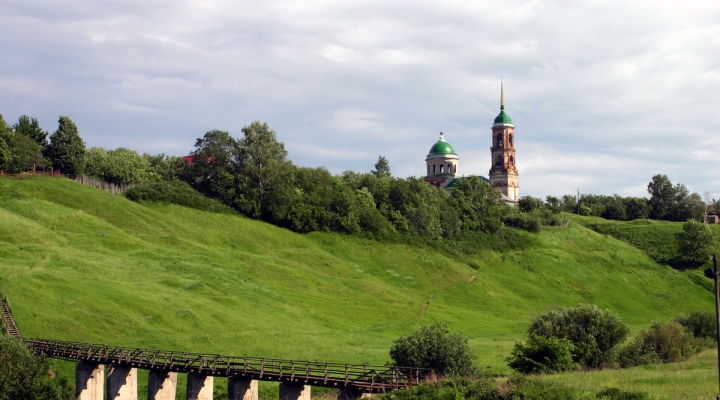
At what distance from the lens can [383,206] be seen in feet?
433

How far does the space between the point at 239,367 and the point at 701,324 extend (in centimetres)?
4725

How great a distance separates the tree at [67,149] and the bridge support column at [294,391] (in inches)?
3294

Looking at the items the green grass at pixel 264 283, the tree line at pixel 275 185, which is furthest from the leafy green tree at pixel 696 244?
the tree line at pixel 275 185

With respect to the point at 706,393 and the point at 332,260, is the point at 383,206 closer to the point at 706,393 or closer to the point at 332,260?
the point at 332,260

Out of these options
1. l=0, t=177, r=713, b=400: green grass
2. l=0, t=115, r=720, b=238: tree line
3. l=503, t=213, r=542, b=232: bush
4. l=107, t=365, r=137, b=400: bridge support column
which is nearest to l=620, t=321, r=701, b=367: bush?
l=0, t=177, r=713, b=400: green grass

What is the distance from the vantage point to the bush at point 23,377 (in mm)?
50500

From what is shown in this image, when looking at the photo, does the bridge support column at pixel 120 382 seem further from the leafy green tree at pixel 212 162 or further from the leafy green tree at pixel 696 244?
the leafy green tree at pixel 696 244

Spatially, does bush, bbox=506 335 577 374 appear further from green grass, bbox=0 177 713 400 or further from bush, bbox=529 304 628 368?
green grass, bbox=0 177 713 400

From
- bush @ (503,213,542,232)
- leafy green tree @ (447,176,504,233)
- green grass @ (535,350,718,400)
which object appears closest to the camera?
green grass @ (535,350,718,400)

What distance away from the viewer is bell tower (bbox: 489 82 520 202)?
183m

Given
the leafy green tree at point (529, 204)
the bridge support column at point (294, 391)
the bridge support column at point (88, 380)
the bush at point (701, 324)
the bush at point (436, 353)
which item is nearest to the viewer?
the bridge support column at point (294, 391)

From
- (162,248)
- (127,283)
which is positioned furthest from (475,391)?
(162,248)

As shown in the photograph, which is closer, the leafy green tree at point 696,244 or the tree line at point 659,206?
the leafy green tree at point 696,244

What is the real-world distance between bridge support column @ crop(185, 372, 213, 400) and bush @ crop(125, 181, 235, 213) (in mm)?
69339
